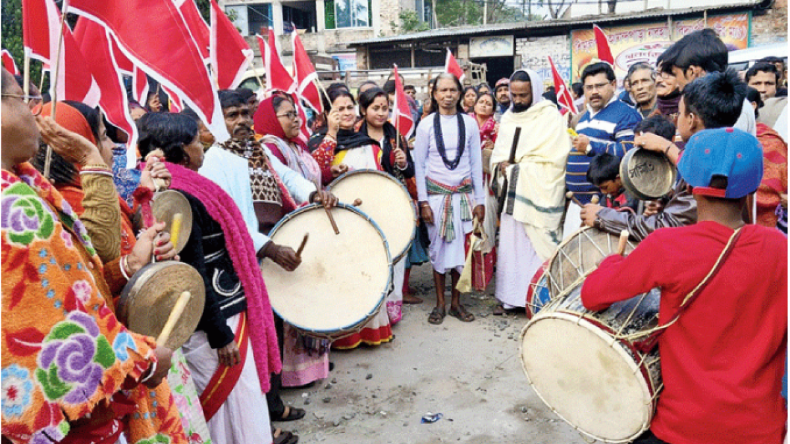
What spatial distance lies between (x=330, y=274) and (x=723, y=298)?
2214 mm

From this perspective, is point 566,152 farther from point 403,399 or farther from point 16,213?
point 16,213

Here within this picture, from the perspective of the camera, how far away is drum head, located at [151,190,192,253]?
238cm

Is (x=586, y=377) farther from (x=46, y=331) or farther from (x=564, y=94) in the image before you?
(x=564, y=94)

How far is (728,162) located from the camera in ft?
5.96

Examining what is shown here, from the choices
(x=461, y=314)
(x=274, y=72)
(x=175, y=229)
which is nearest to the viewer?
(x=175, y=229)

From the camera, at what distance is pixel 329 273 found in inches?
140

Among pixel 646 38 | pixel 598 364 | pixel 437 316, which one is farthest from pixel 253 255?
pixel 646 38

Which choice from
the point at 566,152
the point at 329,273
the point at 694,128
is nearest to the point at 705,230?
the point at 694,128

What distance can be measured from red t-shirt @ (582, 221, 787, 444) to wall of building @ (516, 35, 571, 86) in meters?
18.7

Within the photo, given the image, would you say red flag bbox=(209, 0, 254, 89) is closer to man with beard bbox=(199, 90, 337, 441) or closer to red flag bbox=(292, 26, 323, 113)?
man with beard bbox=(199, 90, 337, 441)

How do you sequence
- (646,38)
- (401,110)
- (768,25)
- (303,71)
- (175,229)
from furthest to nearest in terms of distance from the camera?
(646,38), (768,25), (401,110), (303,71), (175,229)

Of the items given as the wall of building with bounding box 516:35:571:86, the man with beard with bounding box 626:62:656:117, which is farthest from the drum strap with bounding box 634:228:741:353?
the wall of building with bounding box 516:35:571:86

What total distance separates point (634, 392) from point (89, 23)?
296 centimetres

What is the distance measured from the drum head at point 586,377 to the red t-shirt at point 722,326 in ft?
0.45
